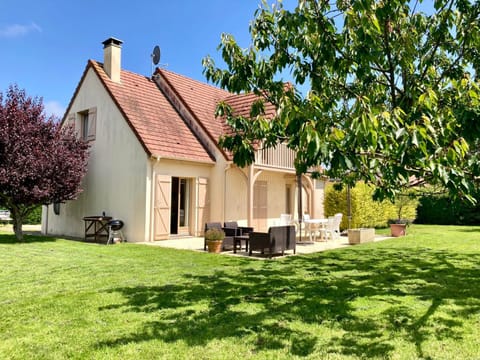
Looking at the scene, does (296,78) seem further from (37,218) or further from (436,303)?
(37,218)

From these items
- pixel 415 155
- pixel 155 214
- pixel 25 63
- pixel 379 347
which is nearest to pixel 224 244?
pixel 155 214

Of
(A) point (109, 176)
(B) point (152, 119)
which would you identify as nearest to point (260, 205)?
(B) point (152, 119)

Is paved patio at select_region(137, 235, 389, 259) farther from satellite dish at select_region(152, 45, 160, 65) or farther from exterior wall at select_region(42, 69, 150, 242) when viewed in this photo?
satellite dish at select_region(152, 45, 160, 65)

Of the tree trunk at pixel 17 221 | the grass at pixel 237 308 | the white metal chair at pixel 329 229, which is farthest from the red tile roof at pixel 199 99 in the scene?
the grass at pixel 237 308

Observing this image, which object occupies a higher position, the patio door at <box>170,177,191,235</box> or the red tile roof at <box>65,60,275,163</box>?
the red tile roof at <box>65,60,275,163</box>

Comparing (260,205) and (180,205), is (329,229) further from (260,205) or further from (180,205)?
(180,205)

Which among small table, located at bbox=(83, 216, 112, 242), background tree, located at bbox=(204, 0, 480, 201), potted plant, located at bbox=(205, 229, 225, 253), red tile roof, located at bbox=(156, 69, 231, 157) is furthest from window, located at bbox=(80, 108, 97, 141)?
background tree, located at bbox=(204, 0, 480, 201)

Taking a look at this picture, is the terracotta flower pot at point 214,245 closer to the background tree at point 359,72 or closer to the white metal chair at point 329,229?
the background tree at point 359,72

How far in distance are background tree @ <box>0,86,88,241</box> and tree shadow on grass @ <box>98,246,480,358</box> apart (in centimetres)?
738

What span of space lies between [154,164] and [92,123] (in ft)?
12.9

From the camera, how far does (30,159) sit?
37.9 ft

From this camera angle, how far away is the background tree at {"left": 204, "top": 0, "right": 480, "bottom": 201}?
A: 11.9 ft

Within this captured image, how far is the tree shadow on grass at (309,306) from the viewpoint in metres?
3.90

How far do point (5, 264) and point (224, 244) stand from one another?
Answer: 5.40 metres
